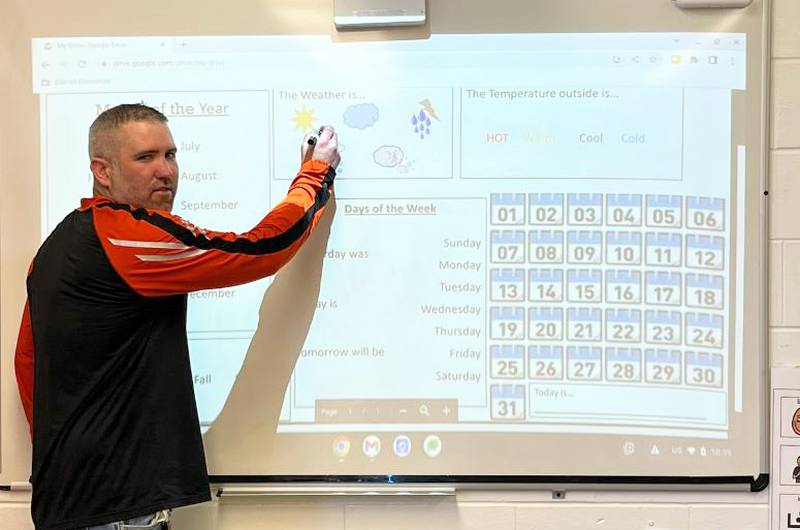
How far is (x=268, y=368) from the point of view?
1716 mm

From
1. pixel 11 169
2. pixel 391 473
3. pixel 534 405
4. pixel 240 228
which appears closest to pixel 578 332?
pixel 534 405

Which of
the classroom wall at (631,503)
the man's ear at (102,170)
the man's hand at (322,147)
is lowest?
the classroom wall at (631,503)

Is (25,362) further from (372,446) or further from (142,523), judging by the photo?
(372,446)

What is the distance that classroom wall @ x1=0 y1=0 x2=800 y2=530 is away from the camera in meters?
1.71

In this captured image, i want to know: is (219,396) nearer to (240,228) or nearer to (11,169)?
(240,228)

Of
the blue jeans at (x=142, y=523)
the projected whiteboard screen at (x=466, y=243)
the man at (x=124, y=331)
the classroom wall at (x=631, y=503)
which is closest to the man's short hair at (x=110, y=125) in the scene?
the man at (x=124, y=331)

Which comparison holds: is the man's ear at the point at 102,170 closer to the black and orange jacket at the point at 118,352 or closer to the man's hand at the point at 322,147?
the black and orange jacket at the point at 118,352

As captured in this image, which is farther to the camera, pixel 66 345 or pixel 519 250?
pixel 519 250

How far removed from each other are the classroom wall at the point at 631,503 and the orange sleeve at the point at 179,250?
0.56 metres

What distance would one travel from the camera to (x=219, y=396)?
1.72 meters

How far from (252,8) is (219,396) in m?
0.97

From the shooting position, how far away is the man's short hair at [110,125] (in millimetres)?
1480

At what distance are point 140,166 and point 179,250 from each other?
235 mm

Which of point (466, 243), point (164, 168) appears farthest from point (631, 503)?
point (164, 168)
